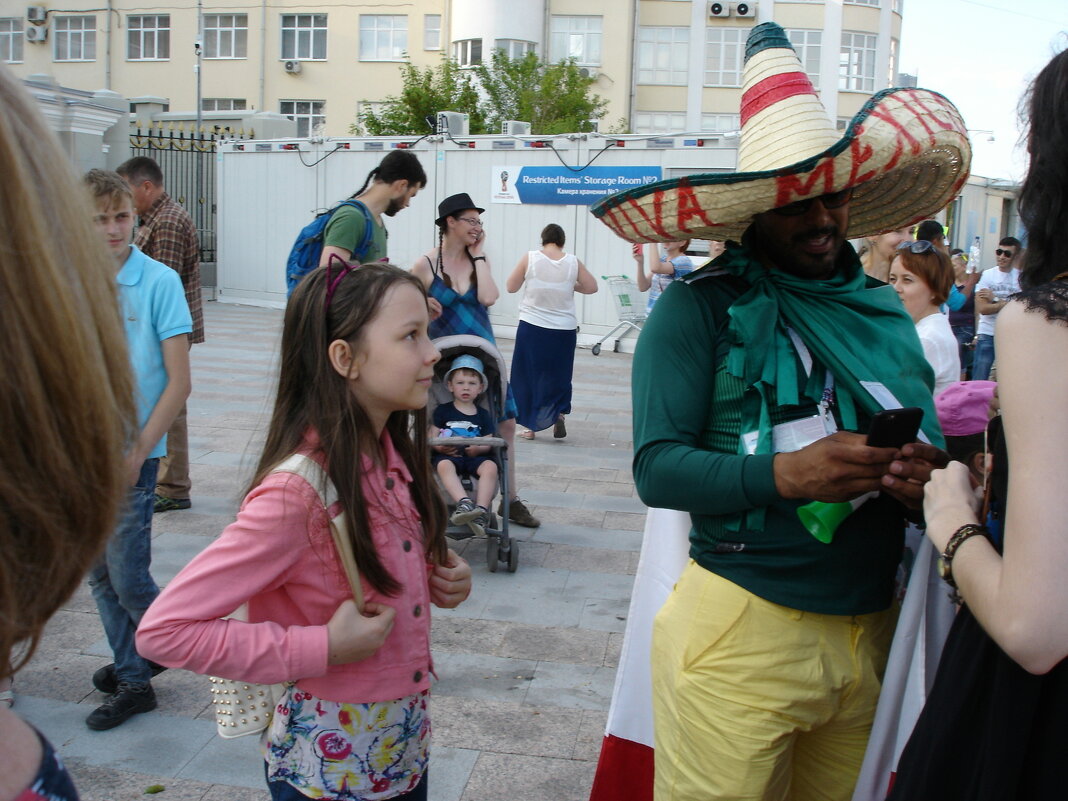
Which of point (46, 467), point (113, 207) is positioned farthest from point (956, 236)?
point (46, 467)

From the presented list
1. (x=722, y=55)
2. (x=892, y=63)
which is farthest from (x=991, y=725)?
(x=892, y=63)

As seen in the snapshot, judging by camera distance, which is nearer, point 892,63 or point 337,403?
point 337,403

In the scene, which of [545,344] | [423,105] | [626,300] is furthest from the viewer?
[423,105]

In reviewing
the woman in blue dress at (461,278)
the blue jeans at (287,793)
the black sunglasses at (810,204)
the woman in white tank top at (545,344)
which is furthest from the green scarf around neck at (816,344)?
the woman in white tank top at (545,344)

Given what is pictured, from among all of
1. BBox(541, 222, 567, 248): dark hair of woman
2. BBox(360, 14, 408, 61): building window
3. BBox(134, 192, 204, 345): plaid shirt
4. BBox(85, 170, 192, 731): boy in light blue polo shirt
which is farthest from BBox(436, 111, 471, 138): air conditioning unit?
BBox(360, 14, 408, 61): building window

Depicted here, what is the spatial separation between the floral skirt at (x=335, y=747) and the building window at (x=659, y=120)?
3944 cm

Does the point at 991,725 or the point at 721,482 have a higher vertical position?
the point at 721,482

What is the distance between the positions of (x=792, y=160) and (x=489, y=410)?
390 centimetres

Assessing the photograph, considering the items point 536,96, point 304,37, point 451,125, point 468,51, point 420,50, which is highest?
point 304,37

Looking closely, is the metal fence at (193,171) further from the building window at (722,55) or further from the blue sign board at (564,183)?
the building window at (722,55)

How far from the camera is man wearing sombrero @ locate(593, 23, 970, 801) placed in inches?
77.7

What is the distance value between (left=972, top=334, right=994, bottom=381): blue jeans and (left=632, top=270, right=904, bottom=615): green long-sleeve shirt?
30.0 ft

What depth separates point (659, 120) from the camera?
3988 cm

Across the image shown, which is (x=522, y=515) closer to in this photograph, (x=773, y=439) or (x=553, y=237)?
(x=553, y=237)
